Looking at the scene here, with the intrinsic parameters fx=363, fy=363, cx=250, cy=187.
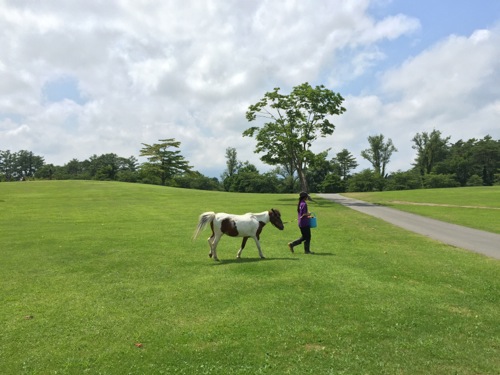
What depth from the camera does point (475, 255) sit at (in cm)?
1411

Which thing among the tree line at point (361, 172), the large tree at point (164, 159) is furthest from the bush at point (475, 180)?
the large tree at point (164, 159)

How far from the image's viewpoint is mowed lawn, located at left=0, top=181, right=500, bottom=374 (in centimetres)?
585

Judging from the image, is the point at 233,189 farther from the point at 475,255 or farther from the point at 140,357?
the point at 140,357

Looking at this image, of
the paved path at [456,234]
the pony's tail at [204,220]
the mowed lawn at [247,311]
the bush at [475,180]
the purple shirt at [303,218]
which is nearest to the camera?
the mowed lawn at [247,311]

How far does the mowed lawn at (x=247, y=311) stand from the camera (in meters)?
5.85

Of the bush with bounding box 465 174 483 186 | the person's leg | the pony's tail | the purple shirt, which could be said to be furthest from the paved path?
the bush with bounding box 465 174 483 186

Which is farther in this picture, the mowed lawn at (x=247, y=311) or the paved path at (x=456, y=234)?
the paved path at (x=456, y=234)

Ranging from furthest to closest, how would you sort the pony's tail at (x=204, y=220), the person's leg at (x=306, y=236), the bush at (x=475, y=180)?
1. the bush at (x=475, y=180)
2. the person's leg at (x=306, y=236)
3. the pony's tail at (x=204, y=220)

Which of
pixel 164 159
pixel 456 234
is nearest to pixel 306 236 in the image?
pixel 456 234

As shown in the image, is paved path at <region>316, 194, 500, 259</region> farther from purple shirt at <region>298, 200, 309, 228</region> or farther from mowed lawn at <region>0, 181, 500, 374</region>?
purple shirt at <region>298, 200, 309, 228</region>

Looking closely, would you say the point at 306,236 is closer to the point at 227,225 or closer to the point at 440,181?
the point at 227,225

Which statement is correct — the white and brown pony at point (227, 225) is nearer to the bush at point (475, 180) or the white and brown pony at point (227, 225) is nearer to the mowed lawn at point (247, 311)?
the mowed lawn at point (247, 311)

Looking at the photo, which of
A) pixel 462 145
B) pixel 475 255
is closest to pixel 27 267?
pixel 475 255

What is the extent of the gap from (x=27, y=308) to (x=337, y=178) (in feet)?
357
